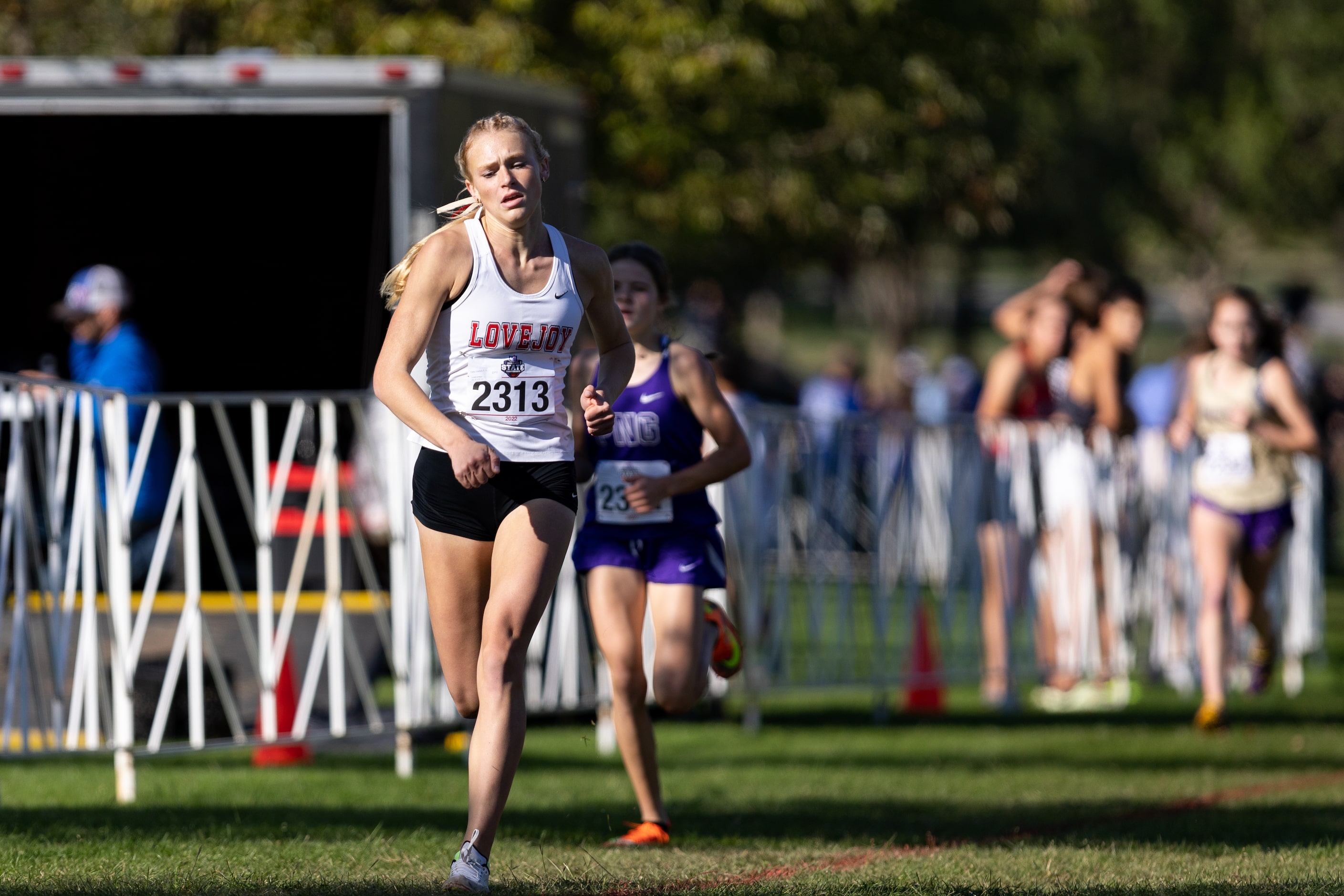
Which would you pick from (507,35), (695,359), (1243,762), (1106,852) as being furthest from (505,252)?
(507,35)

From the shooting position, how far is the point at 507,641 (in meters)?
5.12

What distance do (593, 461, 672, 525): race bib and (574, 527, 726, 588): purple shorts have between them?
60mm

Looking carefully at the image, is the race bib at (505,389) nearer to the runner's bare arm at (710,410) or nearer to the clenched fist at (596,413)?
the clenched fist at (596,413)

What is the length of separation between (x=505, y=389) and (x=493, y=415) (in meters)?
0.07

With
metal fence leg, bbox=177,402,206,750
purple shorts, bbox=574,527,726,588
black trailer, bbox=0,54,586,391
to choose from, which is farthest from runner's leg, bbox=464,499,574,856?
black trailer, bbox=0,54,586,391

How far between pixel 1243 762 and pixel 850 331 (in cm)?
6204

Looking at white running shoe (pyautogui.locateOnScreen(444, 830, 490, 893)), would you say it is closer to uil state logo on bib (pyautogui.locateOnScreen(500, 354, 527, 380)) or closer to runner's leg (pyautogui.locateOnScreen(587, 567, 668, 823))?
uil state logo on bib (pyautogui.locateOnScreen(500, 354, 527, 380))

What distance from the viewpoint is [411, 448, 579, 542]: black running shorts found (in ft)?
17.0

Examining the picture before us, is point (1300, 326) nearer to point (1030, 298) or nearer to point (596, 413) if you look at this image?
point (1030, 298)

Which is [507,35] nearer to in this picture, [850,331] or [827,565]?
[827,565]

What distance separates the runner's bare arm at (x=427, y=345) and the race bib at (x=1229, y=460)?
6.10 meters

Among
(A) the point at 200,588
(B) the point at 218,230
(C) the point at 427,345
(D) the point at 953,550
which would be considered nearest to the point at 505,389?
(C) the point at 427,345

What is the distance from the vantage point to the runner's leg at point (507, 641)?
5070mm

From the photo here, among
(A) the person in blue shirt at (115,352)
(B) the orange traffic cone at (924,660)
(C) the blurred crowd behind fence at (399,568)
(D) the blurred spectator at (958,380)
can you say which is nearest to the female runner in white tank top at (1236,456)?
(C) the blurred crowd behind fence at (399,568)
